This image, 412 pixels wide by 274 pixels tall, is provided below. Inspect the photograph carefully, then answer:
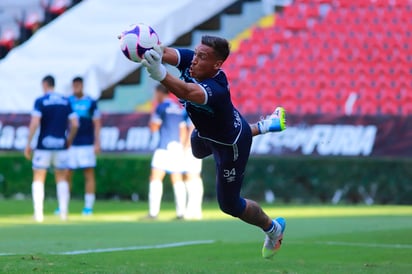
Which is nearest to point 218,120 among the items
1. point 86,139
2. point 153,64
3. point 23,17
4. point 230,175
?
point 230,175

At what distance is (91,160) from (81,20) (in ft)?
51.0

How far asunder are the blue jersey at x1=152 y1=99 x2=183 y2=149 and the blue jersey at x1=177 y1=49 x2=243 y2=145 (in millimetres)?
8703

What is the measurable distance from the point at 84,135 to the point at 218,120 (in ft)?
36.7

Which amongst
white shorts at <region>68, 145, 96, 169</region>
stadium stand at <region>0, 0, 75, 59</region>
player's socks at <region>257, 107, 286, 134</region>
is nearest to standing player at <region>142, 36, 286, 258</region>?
player's socks at <region>257, 107, 286, 134</region>

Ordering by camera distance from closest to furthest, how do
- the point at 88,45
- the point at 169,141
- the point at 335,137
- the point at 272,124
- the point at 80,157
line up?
the point at 272,124 < the point at 169,141 < the point at 80,157 < the point at 335,137 < the point at 88,45

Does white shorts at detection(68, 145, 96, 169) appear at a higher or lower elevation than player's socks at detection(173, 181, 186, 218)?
higher

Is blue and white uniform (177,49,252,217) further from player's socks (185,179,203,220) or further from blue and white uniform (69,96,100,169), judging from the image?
blue and white uniform (69,96,100,169)

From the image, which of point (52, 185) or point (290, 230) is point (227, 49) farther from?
point (52, 185)

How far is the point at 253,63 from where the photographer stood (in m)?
30.4

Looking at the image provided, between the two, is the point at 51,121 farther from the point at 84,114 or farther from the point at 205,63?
the point at 205,63

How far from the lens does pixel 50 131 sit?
1877 centimetres

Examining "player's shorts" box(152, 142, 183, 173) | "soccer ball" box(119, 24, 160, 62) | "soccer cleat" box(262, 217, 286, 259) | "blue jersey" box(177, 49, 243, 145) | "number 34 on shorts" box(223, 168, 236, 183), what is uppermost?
"soccer ball" box(119, 24, 160, 62)

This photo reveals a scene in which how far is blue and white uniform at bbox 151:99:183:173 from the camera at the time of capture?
62.6 feet

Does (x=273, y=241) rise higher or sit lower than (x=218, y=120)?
lower
